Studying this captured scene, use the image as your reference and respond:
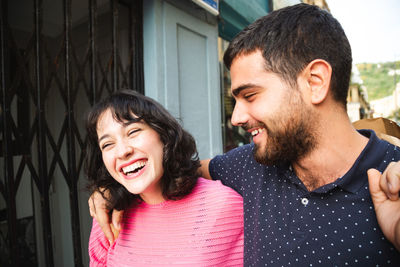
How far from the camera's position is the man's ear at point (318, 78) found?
134 cm

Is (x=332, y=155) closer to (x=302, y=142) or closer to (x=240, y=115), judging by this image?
(x=302, y=142)

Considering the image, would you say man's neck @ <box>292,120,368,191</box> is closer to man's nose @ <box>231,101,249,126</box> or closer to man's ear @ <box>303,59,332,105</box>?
man's ear @ <box>303,59,332,105</box>

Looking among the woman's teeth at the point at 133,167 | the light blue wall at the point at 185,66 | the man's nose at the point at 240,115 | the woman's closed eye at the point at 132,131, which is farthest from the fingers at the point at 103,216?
the light blue wall at the point at 185,66

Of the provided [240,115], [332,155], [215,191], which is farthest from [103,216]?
[332,155]

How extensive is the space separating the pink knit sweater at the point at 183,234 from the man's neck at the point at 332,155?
1.76 feet

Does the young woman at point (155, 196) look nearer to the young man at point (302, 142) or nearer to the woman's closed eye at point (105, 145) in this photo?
the woman's closed eye at point (105, 145)

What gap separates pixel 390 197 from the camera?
1014mm

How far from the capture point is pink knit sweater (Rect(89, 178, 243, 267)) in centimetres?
159

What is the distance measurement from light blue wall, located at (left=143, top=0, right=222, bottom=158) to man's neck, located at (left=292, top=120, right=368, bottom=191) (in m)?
2.15

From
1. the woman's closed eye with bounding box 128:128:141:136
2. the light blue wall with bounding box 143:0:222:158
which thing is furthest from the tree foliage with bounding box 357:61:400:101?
the woman's closed eye with bounding box 128:128:141:136

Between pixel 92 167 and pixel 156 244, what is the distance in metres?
0.71

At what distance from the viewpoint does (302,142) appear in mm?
1362

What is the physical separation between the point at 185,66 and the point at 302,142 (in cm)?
250

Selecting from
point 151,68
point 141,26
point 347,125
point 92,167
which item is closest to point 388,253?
point 347,125
